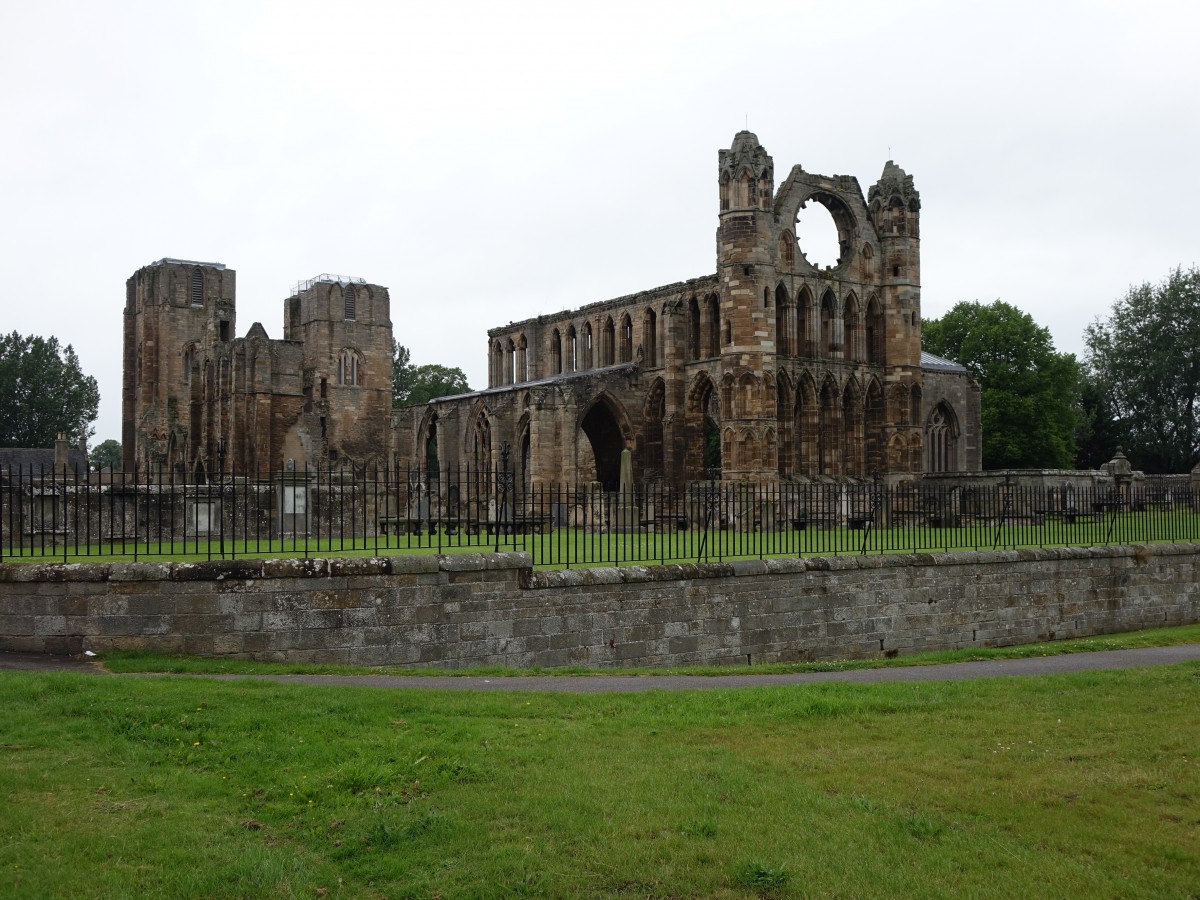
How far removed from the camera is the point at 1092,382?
67.1 m

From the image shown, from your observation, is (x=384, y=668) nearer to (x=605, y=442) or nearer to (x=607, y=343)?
(x=605, y=442)

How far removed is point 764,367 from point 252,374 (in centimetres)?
3611

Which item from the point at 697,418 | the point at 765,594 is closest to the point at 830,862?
the point at 765,594

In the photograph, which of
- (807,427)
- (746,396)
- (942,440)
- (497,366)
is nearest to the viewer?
(746,396)

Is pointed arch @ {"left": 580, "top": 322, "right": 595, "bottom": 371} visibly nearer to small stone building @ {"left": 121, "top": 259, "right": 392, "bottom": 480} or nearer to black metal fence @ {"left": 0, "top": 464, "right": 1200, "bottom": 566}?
small stone building @ {"left": 121, "top": 259, "right": 392, "bottom": 480}

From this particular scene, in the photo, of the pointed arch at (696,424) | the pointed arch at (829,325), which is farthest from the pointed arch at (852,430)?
the pointed arch at (696,424)

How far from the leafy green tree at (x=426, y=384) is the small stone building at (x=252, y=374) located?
15.7 metres

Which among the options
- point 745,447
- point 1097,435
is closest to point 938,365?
point 1097,435

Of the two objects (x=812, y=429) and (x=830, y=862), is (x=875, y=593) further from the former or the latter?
(x=812, y=429)

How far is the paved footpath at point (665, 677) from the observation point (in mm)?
11250

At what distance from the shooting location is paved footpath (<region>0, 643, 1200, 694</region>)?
11250 millimetres

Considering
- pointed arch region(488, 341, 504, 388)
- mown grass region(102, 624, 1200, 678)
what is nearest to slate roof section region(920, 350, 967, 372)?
pointed arch region(488, 341, 504, 388)

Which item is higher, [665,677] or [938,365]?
[938,365]

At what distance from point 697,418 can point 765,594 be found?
86.2ft
